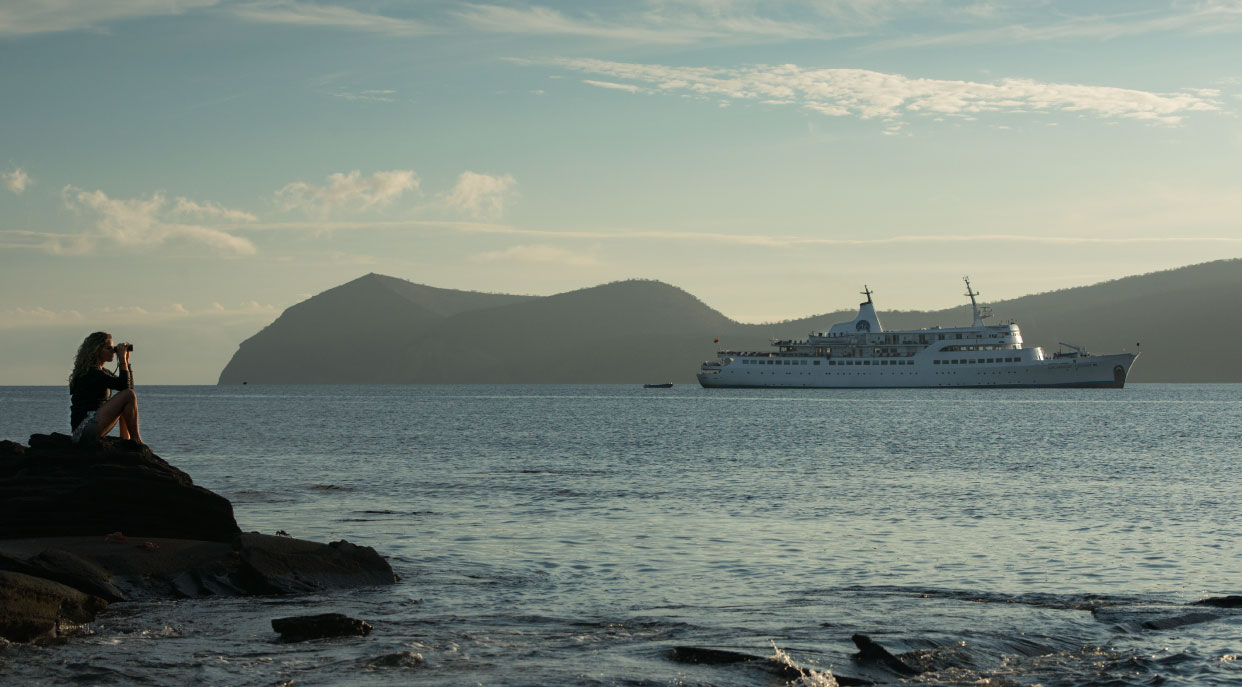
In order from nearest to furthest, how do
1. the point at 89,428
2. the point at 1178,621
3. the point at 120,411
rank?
1. the point at 1178,621
2. the point at 120,411
3. the point at 89,428

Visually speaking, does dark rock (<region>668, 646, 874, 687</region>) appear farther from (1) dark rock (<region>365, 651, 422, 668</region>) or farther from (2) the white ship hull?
(2) the white ship hull

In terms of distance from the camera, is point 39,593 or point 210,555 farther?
point 210,555

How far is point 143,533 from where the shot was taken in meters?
14.6

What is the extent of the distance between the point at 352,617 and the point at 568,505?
1212cm

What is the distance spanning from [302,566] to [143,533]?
2265mm

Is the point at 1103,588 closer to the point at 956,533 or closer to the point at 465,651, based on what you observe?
the point at 956,533

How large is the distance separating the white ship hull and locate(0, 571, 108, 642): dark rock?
133m

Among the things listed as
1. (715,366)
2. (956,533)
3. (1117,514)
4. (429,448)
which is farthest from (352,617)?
(715,366)

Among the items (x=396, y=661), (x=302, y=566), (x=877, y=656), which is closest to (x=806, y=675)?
(x=877, y=656)

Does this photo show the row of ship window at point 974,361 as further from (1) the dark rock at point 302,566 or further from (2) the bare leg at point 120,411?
(2) the bare leg at point 120,411

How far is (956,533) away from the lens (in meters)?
19.8

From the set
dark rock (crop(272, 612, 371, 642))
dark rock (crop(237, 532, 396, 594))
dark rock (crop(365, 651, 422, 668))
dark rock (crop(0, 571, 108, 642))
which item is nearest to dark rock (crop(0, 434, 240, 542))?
dark rock (crop(237, 532, 396, 594))

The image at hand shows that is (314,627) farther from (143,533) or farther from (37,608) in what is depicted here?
(143,533)

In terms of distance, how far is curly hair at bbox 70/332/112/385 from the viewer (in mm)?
13617
